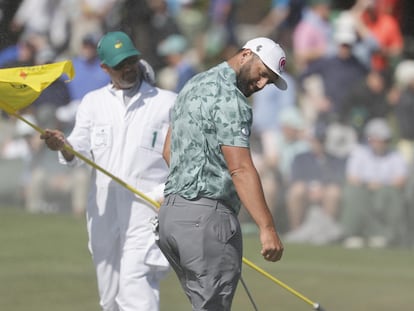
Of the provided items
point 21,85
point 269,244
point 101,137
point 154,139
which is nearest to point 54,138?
point 101,137

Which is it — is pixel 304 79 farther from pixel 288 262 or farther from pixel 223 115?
pixel 223 115

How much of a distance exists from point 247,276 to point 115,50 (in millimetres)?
4736

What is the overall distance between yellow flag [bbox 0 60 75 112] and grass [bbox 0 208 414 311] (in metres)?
2.46

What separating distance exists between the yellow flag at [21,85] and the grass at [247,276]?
246 cm

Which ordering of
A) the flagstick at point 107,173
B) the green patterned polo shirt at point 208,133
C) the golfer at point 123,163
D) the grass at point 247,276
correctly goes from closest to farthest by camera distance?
1. the green patterned polo shirt at point 208,133
2. the flagstick at point 107,173
3. the golfer at point 123,163
4. the grass at point 247,276

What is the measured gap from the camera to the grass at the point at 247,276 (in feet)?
37.8

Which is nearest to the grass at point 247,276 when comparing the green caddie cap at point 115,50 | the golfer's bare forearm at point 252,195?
the green caddie cap at point 115,50

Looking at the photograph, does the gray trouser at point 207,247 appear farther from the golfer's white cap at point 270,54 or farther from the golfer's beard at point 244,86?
the golfer's white cap at point 270,54

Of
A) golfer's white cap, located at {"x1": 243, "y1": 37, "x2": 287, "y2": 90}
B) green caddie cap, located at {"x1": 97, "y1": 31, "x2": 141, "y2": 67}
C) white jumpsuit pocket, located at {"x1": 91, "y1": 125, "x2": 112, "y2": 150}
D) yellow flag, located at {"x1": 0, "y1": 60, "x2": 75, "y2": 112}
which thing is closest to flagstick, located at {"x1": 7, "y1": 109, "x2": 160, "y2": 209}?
white jumpsuit pocket, located at {"x1": 91, "y1": 125, "x2": 112, "y2": 150}

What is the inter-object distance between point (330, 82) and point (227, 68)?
8715mm

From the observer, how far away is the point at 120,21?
57.1ft

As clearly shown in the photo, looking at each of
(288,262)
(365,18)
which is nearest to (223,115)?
(288,262)

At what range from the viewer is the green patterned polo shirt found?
23.0 ft

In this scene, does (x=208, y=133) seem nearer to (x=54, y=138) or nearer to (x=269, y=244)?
(x=269, y=244)
